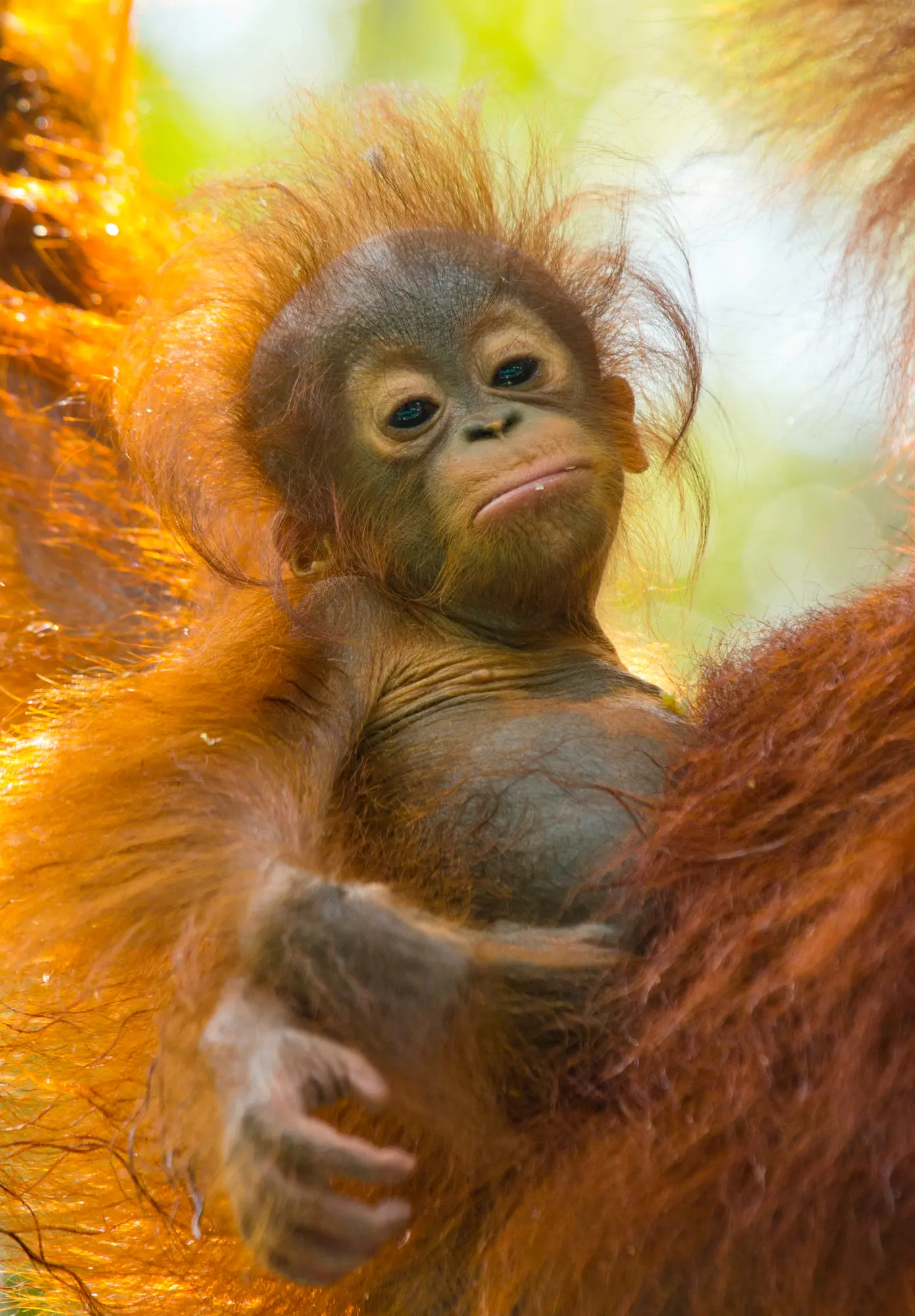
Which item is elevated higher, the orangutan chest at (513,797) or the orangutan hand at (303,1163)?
the orangutan chest at (513,797)

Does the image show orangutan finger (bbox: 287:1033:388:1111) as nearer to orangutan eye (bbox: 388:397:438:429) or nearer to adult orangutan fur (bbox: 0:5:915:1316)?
adult orangutan fur (bbox: 0:5:915:1316)

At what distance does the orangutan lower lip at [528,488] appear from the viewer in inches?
62.4

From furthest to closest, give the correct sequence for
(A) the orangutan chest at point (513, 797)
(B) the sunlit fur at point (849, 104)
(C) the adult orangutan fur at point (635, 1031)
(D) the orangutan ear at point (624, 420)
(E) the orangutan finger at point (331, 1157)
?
1. (D) the orangutan ear at point (624, 420)
2. (B) the sunlit fur at point (849, 104)
3. (A) the orangutan chest at point (513, 797)
4. (C) the adult orangutan fur at point (635, 1031)
5. (E) the orangutan finger at point (331, 1157)

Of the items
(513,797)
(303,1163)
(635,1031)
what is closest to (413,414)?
(513,797)

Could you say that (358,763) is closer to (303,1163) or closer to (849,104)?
(303,1163)

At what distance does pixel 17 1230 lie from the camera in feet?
4.71

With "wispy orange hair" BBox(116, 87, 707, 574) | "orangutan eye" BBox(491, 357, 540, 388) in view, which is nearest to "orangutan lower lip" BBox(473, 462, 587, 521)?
"orangutan eye" BBox(491, 357, 540, 388)

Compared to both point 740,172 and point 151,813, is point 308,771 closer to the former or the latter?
point 151,813

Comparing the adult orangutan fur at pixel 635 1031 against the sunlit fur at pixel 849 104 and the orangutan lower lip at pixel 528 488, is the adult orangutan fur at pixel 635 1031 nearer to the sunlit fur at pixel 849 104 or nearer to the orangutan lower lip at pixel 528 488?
the orangutan lower lip at pixel 528 488

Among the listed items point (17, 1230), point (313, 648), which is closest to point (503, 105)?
point (313, 648)

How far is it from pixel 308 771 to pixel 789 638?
485 millimetres

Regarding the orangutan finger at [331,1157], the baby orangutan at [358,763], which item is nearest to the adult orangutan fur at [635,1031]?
the baby orangutan at [358,763]

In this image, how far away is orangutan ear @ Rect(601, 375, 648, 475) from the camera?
1815 mm

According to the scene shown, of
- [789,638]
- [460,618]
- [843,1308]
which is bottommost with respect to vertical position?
[843,1308]
